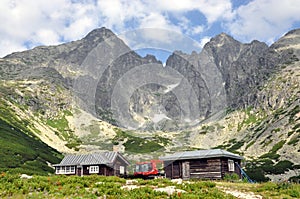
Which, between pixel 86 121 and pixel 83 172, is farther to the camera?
pixel 86 121

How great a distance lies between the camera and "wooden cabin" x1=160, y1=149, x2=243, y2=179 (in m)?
45.4

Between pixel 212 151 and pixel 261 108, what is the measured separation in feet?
486

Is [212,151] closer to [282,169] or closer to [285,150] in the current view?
[282,169]

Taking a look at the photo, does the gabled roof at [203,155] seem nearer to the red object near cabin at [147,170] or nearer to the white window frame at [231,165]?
the white window frame at [231,165]

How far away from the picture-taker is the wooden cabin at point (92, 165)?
177ft

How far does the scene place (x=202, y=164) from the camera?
4653cm

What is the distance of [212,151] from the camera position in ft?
153

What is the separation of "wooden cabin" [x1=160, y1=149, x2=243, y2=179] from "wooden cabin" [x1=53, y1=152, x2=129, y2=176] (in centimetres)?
1058

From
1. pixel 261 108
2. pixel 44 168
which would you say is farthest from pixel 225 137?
pixel 44 168

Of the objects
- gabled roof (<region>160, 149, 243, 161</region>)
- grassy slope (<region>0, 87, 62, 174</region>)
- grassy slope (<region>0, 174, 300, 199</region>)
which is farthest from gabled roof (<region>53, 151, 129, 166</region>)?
grassy slope (<region>0, 174, 300, 199</region>)

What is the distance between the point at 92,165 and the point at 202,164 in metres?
19.3

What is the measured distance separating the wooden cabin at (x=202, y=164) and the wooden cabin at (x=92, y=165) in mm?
10584

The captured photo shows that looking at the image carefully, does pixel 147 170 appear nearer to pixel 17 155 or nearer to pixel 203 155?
pixel 203 155

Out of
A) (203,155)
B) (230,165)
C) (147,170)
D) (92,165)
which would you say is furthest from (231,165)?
(92,165)
